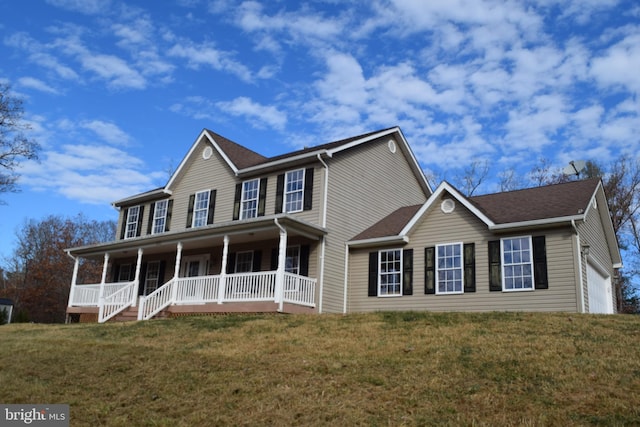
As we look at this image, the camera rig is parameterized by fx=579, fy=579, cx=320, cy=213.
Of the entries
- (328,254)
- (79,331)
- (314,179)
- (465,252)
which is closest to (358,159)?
(314,179)

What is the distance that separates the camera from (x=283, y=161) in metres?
19.7

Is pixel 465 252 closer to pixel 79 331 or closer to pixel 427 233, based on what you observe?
pixel 427 233

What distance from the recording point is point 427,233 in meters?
17.8

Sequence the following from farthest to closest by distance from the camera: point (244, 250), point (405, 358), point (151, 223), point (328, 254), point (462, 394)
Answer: point (151, 223) → point (244, 250) → point (328, 254) → point (405, 358) → point (462, 394)

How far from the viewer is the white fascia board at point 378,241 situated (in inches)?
709

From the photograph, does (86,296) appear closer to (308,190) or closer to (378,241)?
(308,190)

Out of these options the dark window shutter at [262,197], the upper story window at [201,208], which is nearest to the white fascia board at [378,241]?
the dark window shutter at [262,197]

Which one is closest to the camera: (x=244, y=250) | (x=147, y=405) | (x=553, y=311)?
(x=147, y=405)

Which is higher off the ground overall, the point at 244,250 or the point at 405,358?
the point at 244,250

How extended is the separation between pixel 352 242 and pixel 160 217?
943 centimetres

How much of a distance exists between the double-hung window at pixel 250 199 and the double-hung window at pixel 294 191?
138 centimetres

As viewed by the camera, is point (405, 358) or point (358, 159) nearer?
point (405, 358)

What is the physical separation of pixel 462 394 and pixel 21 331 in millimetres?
14432

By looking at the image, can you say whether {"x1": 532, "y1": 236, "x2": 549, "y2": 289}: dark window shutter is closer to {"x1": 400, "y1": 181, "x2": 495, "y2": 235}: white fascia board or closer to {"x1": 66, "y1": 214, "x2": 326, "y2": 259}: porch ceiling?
{"x1": 400, "y1": 181, "x2": 495, "y2": 235}: white fascia board
